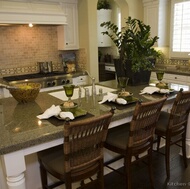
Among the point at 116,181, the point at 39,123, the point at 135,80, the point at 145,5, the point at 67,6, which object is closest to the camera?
the point at 39,123

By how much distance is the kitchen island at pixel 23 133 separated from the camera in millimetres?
1346

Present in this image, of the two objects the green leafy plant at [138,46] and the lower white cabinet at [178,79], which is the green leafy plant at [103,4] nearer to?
the lower white cabinet at [178,79]

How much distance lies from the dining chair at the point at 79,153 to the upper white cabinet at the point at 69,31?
311 cm

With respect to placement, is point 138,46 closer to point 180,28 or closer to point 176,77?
point 176,77

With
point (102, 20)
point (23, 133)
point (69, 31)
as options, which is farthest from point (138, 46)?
point (102, 20)

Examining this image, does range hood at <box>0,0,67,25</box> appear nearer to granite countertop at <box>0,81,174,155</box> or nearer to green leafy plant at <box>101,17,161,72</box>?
green leafy plant at <box>101,17,161,72</box>

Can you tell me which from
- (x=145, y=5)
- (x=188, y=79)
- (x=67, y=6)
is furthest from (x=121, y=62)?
(x=145, y=5)

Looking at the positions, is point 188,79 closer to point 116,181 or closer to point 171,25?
point 171,25

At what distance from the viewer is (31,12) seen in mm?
3615

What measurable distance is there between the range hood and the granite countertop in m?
1.76

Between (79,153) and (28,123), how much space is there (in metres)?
0.45

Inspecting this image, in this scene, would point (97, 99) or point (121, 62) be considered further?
point (121, 62)

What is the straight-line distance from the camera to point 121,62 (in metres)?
2.76

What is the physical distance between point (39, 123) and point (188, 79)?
3275 mm
